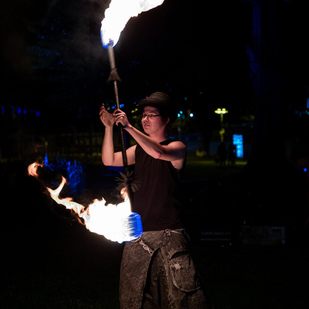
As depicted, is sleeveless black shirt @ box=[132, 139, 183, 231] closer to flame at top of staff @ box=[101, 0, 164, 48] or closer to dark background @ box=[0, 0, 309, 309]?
flame at top of staff @ box=[101, 0, 164, 48]

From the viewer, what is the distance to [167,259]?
3334 millimetres

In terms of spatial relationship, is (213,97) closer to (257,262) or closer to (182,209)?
(257,262)

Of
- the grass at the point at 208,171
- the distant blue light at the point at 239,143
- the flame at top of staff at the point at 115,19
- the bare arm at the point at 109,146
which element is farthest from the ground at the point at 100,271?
the distant blue light at the point at 239,143

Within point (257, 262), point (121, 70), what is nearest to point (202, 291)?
point (257, 262)

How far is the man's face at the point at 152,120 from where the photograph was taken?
3555mm

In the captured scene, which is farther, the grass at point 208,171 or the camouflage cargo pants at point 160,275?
the grass at point 208,171

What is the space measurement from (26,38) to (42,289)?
13931mm

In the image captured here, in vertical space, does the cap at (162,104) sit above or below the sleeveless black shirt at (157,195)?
above

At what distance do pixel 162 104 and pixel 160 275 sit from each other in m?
1.19

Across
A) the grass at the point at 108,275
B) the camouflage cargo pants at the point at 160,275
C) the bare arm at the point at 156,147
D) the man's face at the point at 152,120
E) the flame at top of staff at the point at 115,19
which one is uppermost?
the flame at top of staff at the point at 115,19

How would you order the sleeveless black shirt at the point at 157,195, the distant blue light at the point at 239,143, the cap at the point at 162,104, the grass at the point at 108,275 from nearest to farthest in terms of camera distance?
the sleeveless black shirt at the point at 157,195 → the cap at the point at 162,104 → the grass at the point at 108,275 → the distant blue light at the point at 239,143

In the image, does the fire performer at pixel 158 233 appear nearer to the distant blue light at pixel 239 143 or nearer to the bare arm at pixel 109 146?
the bare arm at pixel 109 146

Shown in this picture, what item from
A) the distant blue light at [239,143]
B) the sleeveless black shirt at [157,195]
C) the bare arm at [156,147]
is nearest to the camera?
the bare arm at [156,147]

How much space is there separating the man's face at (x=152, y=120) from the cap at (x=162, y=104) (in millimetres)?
35
